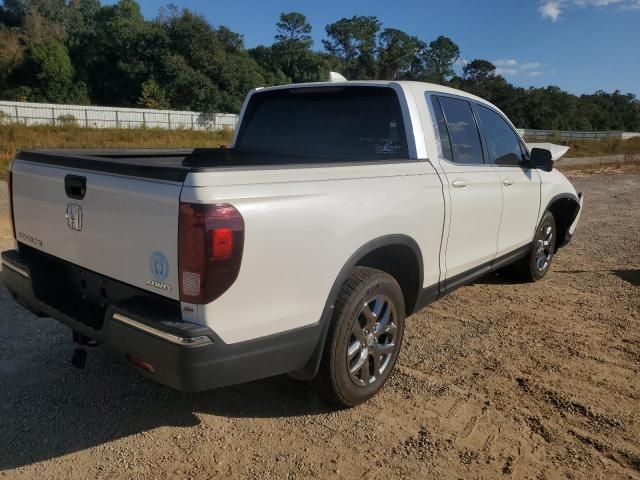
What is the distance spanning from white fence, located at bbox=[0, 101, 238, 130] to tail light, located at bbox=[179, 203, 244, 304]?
3832 centimetres

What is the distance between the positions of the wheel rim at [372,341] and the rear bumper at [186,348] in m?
0.41

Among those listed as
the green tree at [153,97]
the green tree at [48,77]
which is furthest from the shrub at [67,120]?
the green tree at [48,77]

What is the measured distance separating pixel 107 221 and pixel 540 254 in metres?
4.57

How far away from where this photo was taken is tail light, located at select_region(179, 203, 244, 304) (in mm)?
2084

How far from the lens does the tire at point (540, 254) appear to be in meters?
5.30

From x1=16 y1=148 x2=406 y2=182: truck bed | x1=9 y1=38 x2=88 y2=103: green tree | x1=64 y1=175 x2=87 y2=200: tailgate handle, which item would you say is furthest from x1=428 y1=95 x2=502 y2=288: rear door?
x1=9 y1=38 x2=88 y2=103: green tree

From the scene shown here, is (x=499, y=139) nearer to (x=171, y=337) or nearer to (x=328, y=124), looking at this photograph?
(x=328, y=124)

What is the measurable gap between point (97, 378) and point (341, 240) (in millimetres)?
1901

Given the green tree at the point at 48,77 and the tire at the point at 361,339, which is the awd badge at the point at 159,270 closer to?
the tire at the point at 361,339

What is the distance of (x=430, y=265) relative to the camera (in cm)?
345

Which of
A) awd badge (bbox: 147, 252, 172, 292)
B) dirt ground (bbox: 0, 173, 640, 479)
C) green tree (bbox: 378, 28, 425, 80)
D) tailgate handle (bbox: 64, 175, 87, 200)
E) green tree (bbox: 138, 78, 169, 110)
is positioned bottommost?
dirt ground (bbox: 0, 173, 640, 479)

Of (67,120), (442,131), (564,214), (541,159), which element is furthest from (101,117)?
(442,131)

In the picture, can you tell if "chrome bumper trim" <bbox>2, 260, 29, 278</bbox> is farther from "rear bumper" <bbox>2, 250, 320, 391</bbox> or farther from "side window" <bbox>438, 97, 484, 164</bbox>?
"side window" <bbox>438, 97, 484, 164</bbox>

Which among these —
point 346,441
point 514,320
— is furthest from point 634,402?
point 346,441
